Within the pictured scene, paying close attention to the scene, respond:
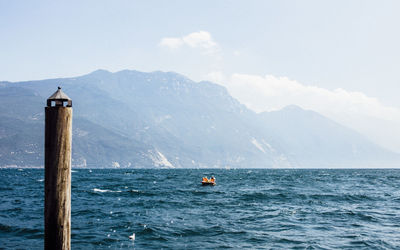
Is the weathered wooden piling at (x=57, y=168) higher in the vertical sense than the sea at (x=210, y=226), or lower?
higher

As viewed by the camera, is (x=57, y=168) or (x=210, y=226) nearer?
(x=57, y=168)

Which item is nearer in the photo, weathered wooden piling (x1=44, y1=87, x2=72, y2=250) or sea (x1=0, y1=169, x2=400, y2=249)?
weathered wooden piling (x1=44, y1=87, x2=72, y2=250)

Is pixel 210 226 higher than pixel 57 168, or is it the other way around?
pixel 57 168

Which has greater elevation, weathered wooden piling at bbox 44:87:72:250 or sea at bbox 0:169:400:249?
weathered wooden piling at bbox 44:87:72:250

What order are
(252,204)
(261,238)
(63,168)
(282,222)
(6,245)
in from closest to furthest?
(63,168)
(6,245)
(261,238)
(282,222)
(252,204)

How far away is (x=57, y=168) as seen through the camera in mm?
7168

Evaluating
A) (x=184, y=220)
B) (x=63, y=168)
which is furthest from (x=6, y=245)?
(x=63, y=168)

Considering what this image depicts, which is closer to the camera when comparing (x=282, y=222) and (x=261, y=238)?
(x=261, y=238)

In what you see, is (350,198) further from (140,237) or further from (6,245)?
(6,245)

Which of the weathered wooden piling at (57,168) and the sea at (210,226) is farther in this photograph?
the sea at (210,226)

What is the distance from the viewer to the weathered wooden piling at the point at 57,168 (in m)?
7.11

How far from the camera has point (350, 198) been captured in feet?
137

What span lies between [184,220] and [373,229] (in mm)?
12151

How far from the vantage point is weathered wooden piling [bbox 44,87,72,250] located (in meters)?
7.11
